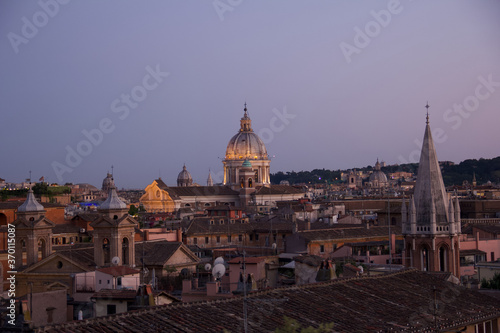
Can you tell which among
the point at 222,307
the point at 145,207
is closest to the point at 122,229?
the point at 222,307

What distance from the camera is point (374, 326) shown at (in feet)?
47.5

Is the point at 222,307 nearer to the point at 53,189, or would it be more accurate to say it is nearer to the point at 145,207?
the point at 53,189

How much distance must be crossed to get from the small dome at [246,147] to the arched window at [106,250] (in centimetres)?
8741

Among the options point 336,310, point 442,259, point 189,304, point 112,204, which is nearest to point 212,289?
point 336,310

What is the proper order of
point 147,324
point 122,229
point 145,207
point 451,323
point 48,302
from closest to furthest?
point 147,324 → point 451,323 → point 48,302 → point 122,229 → point 145,207

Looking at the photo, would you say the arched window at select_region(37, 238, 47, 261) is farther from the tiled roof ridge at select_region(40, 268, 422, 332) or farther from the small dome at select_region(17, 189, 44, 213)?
the tiled roof ridge at select_region(40, 268, 422, 332)

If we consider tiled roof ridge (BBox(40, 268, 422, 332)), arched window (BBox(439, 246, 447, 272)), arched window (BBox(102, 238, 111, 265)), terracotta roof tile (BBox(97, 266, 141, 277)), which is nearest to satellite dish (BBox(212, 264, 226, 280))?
terracotta roof tile (BBox(97, 266, 141, 277))

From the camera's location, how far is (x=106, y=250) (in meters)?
31.0

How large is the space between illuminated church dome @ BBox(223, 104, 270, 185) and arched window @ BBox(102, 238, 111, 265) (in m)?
85.8

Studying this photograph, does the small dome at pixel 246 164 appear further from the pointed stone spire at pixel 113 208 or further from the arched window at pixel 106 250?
the arched window at pixel 106 250

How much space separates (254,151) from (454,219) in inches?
3422

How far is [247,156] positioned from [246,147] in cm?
122

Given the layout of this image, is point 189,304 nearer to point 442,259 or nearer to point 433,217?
point 442,259

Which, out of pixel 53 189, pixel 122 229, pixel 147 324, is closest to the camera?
pixel 147 324
